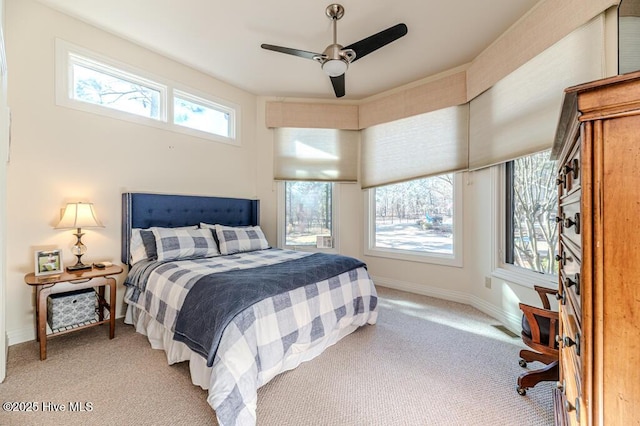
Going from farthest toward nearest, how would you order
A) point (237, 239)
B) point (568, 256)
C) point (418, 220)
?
point (418, 220) < point (237, 239) < point (568, 256)

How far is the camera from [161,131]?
329 centimetres

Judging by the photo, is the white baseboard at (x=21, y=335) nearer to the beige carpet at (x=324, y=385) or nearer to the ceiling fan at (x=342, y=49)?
the beige carpet at (x=324, y=385)

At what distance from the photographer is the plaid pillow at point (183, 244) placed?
108 inches

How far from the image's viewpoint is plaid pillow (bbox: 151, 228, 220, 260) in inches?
108

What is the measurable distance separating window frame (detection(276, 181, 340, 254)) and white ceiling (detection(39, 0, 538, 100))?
1.62 m

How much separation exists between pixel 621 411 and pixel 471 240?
3.15 meters

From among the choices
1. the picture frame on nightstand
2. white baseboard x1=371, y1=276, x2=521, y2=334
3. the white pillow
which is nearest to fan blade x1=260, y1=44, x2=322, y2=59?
the white pillow

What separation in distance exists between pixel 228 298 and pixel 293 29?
8.57ft

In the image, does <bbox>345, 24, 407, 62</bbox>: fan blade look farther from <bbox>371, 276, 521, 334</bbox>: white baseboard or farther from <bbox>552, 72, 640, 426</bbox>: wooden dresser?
<bbox>371, 276, 521, 334</bbox>: white baseboard

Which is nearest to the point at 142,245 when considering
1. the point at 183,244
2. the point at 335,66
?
the point at 183,244

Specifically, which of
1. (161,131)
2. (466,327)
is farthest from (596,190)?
(161,131)

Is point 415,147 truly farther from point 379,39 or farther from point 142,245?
point 142,245

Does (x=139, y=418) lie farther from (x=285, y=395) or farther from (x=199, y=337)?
(x=285, y=395)

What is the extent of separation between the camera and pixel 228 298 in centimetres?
172
